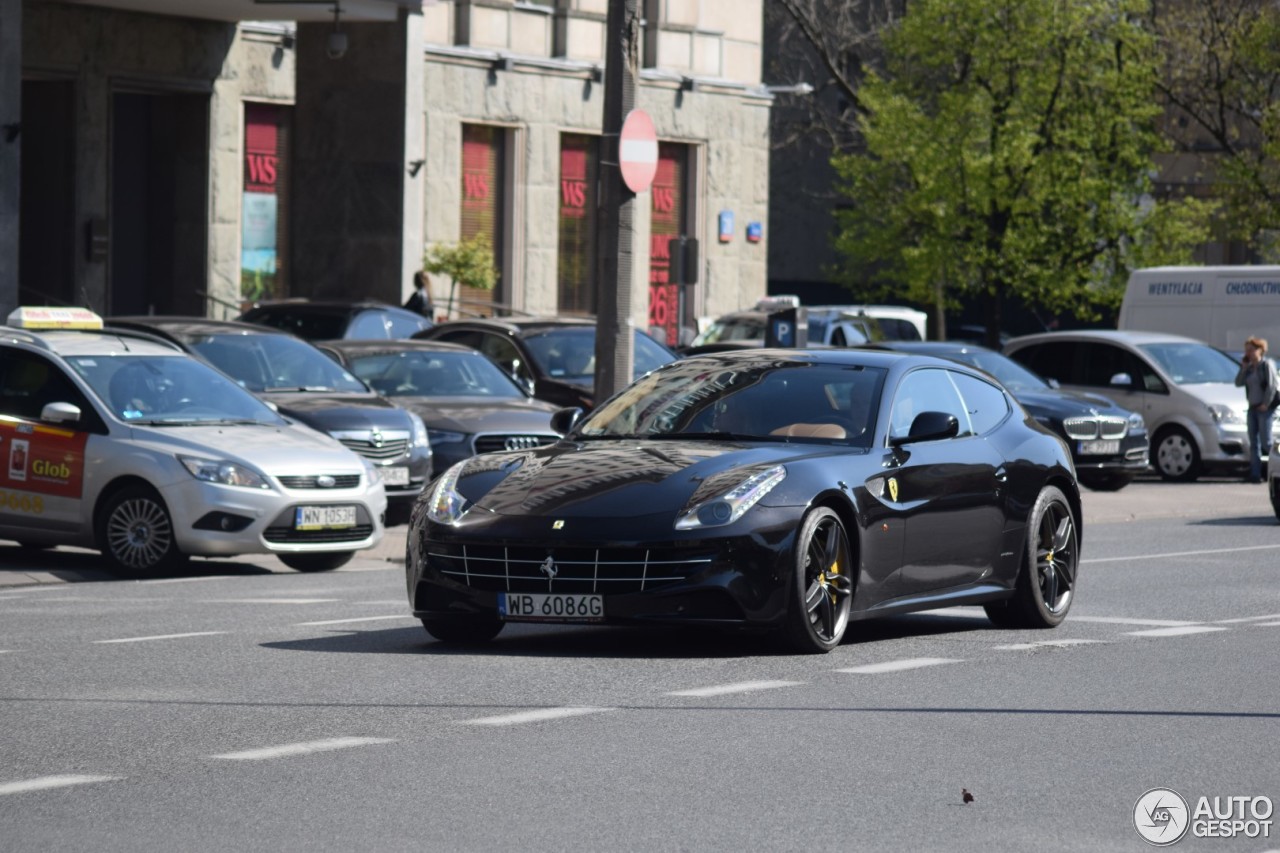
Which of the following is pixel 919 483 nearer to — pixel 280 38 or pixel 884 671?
pixel 884 671

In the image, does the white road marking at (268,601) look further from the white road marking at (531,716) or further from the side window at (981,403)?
the white road marking at (531,716)

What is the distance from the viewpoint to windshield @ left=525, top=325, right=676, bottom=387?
78.9 feet

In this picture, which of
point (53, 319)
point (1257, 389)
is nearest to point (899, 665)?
point (53, 319)

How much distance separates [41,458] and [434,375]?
5.83 metres

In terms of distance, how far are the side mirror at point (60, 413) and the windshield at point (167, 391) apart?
0.27m

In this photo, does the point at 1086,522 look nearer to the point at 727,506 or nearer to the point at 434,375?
the point at 434,375

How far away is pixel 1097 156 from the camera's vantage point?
4534 cm

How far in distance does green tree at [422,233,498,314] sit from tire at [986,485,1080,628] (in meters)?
23.8

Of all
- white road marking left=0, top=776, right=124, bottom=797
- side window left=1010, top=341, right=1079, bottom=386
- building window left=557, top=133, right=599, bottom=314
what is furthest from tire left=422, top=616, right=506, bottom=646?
building window left=557, top=133, right=599, bottom=314

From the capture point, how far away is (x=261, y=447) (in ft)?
53.9

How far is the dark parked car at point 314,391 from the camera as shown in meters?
19.1

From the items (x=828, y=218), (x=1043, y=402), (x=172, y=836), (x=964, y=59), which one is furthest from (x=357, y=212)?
(x=828, y=218)

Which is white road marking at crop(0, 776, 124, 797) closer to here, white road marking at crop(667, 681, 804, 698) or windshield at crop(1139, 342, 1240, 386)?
white road marking at crop(667, 681, 804, 698)

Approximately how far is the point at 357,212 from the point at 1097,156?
16835mm
